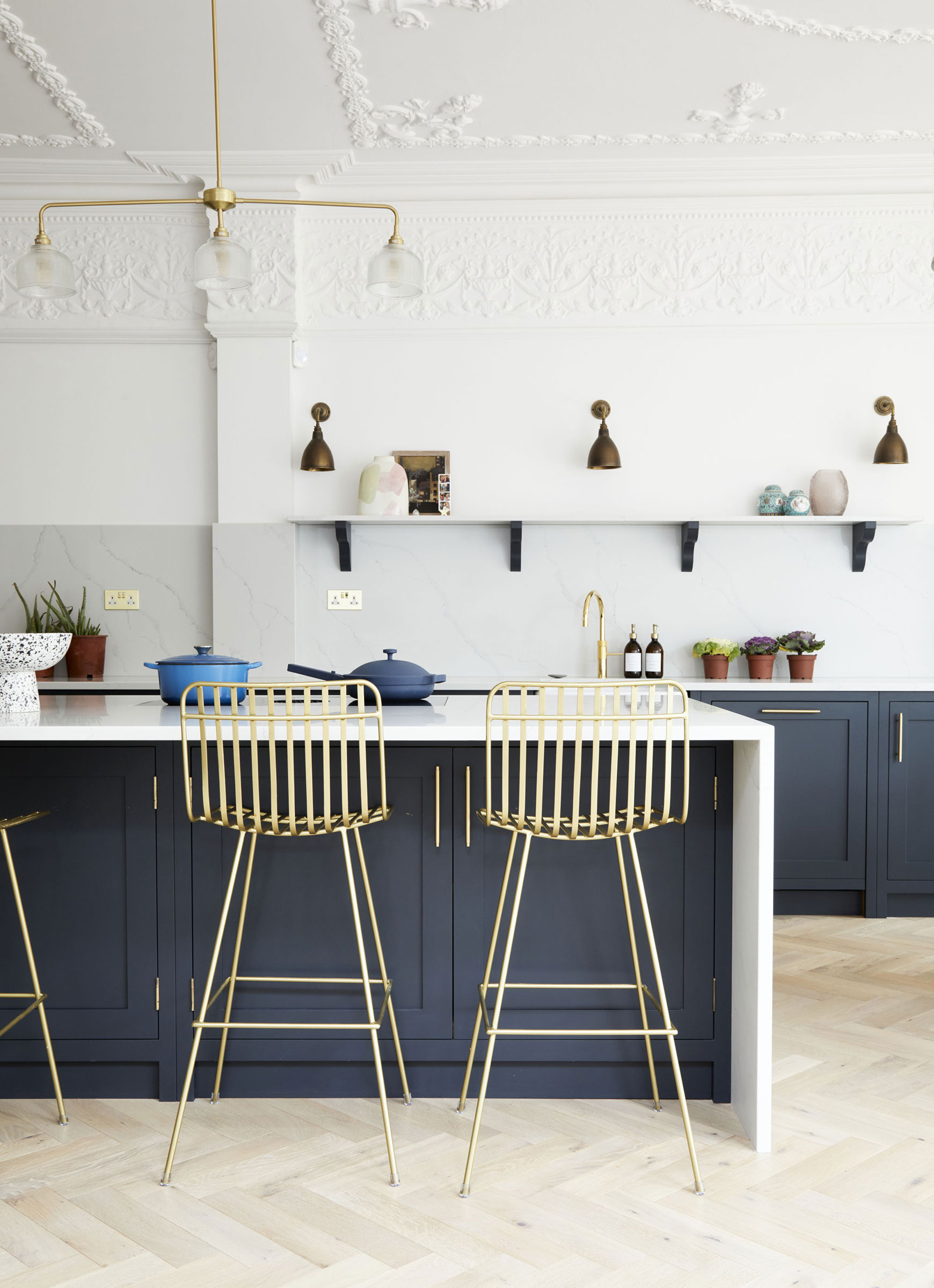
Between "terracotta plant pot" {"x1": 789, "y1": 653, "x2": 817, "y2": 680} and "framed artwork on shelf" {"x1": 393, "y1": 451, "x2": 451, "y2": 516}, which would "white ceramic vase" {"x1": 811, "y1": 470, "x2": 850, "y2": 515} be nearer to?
"terracotta plant pot" {"x1": 789, "y1": 653, "x2": 817, "y2": 680}

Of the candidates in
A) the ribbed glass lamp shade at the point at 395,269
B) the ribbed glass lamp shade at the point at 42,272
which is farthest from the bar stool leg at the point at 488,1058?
the ribbed glass lamp shade at the point at 42,272

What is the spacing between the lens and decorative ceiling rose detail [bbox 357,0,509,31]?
10.6 feet

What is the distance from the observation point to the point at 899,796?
4012 millimetres

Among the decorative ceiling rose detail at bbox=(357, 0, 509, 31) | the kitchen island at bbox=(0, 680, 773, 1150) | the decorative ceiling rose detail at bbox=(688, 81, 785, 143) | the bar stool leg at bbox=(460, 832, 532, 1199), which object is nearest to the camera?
the bar stool leg at bbox=(460, 832, 532, 1199)

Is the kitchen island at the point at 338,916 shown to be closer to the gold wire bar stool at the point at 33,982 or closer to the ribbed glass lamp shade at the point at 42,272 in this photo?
the gold wire bar stool at the point at 33,982

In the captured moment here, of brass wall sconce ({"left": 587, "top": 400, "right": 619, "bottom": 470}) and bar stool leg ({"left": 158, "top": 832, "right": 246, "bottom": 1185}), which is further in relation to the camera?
brass wall sconce ({"left": 587, "top": 400, "right": 619, "bottom": 470})

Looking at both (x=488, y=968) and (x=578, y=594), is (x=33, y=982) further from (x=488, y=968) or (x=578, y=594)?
(x=578, y=594)

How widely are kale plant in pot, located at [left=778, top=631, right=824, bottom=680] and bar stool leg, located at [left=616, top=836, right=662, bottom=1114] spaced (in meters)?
2.21

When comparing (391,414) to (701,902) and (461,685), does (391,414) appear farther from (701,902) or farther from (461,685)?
(701,902)

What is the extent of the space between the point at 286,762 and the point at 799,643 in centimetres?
266

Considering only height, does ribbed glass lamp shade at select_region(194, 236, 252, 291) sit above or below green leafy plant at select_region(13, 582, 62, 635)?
above

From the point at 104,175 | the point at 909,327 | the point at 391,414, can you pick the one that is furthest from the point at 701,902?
the point at 104,175

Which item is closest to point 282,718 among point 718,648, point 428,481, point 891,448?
point 428,481

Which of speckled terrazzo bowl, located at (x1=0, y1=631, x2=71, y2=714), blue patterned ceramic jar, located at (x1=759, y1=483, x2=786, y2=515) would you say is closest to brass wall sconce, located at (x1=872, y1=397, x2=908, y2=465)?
blue patterned ceramic jar, located at (x1=759, y1=483, x2=786, y2=515)
